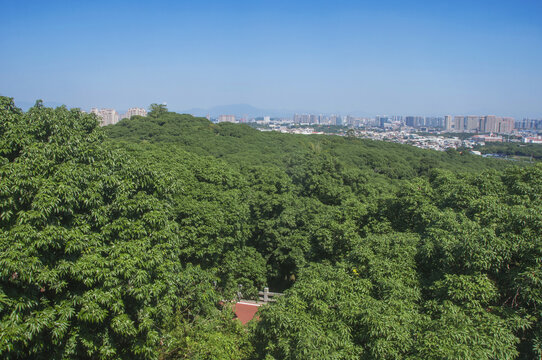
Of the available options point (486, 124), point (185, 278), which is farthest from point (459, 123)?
point (185, 278)

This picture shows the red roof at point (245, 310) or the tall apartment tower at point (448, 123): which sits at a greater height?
the tall apartment tower at point (448, 123)

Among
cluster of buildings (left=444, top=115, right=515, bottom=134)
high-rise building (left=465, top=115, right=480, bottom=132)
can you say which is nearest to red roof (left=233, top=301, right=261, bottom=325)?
cluster of buildings (left=444, top=115, right=515, bottom=134)

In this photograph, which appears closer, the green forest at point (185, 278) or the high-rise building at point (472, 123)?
the green forest at point (185, 278)

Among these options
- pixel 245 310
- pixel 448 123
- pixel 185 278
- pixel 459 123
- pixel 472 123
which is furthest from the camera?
pixel 448 123

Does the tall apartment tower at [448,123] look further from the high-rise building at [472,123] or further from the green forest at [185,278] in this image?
the green forest at [185,278]

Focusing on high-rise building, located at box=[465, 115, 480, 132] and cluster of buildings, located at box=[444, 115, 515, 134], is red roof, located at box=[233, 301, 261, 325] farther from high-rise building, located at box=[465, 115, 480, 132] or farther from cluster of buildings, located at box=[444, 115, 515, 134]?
high-rise building, located at box=[465, 115, 480, 132]

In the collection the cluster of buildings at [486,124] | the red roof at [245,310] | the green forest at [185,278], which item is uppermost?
the cluster of buildings at [486,124]

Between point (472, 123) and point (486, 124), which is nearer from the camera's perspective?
point (486, 124)

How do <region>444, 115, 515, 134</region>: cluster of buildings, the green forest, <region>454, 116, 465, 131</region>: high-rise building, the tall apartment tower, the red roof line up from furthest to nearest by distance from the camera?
1. the tall apartment tower
2. <region>454, 116, 465, 131</region>: high-rise building
3. <region>444, 115, 515, 134</region>: cluster of buildings
4. the red roof
5. the green forest

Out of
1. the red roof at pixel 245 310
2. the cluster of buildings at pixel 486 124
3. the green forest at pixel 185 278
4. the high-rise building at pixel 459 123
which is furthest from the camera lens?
the high-rise building at pixel 459 123

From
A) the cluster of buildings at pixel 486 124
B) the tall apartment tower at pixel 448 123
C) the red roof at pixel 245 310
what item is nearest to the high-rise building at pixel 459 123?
the cluster of buildings at pixel 486 124

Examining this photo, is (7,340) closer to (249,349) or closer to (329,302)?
(249,349)

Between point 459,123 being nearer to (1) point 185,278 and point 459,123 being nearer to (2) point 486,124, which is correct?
(2) point 486,124

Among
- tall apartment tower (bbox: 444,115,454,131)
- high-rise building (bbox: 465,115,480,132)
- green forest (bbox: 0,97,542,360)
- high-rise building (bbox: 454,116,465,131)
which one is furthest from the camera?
tall apartment tower (bbox: 444,115,454,131)
